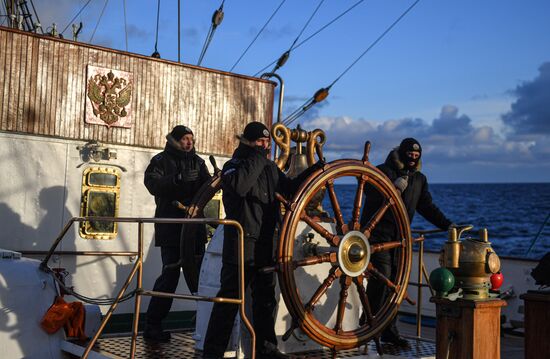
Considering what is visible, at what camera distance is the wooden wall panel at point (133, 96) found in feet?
24.0

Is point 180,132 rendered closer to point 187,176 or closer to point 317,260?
point 187,176

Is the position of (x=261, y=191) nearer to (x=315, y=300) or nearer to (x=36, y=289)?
(x=315, y=300)

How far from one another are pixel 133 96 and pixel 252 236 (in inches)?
141

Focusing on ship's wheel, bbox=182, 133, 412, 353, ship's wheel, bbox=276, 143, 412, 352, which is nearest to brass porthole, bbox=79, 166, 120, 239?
ship's wheel, bbox=182, 133, 412, 353

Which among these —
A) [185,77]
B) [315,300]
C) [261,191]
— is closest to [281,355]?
[315,300]

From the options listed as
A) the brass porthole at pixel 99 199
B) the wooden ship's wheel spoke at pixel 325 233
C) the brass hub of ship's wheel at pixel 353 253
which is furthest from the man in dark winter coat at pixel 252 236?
the brass porthole at pixel 99 199

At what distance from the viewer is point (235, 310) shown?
499 centimetres

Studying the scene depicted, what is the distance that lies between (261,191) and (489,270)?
1.62m

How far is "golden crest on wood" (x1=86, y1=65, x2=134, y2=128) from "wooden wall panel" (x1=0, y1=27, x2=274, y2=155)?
6 centimetres

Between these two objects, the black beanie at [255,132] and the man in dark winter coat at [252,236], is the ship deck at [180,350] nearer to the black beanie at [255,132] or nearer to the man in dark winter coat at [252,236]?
the man in dark winter coat at [252,236]

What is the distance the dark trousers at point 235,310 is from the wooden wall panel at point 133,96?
334 cm

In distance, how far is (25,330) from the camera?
565cm

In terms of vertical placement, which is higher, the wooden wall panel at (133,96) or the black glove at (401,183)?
the wooden wall panel at (133,96)

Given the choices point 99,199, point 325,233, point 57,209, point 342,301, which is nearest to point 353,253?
point 325,233
